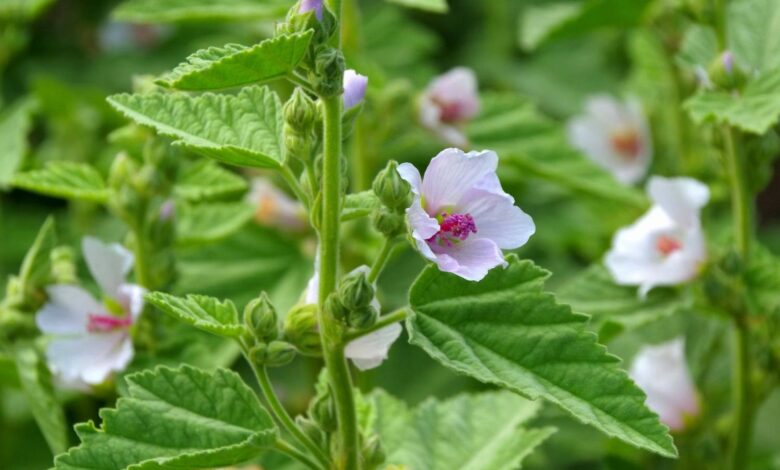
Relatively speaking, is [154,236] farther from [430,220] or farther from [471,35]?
[471,35]

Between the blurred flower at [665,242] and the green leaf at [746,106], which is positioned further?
the blurred flower at [665,242]

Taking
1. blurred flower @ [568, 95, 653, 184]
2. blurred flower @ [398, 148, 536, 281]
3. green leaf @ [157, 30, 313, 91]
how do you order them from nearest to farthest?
green leaf @ [157, 30, 313, 91]
blurred flower @ [398, 148, 536, 281]
blurred flower @ [568, 95, 653, 184]

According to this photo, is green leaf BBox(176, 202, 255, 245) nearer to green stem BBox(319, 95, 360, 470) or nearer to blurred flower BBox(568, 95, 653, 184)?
green stem BBox(319, 95, 360, 470)

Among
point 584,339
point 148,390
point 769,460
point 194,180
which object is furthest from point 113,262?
point 769,460

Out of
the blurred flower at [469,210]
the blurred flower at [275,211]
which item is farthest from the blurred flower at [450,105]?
the blurred flower at [469,210]

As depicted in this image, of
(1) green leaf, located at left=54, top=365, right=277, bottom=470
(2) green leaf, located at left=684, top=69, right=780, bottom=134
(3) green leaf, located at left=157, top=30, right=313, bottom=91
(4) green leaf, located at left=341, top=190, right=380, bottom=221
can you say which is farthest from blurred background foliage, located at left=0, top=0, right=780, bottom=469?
(3) green leaf, located at left=157, top=30, right=313, bottom=91

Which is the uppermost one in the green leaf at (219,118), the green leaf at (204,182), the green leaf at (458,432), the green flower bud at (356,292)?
the green leaf at (219,118)

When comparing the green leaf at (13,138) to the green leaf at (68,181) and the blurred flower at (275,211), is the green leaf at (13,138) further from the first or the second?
the blurred flower at (275,211)
